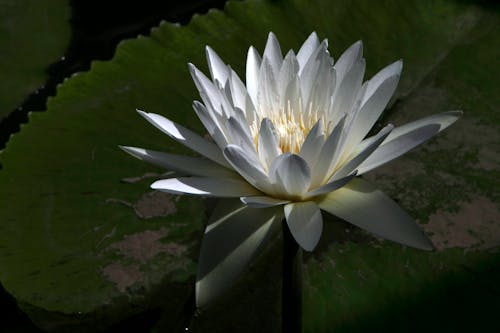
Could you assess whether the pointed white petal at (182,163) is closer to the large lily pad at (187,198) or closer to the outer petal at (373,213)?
the outer petal at (373,213)

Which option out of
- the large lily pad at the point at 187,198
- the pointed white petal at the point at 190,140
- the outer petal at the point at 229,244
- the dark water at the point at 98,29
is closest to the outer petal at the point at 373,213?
the outer petal at the point at 229,244

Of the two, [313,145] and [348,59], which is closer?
[313,145]

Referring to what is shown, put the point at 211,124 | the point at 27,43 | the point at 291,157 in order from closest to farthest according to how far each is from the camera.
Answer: the point at 291,157 → the point at 211,124 → the point at 27,43

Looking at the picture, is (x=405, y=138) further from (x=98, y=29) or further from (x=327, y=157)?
(x=98, y=29)

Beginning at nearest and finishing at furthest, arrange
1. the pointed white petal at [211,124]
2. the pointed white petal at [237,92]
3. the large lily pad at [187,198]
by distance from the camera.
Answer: the pointed white petal at [211,124] < the pointed white petal at [237,92] < the large lily pad at [187,198]

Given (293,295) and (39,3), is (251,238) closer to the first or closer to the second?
(293,295)

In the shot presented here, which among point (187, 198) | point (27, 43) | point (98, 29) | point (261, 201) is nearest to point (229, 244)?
point (261, 201)
